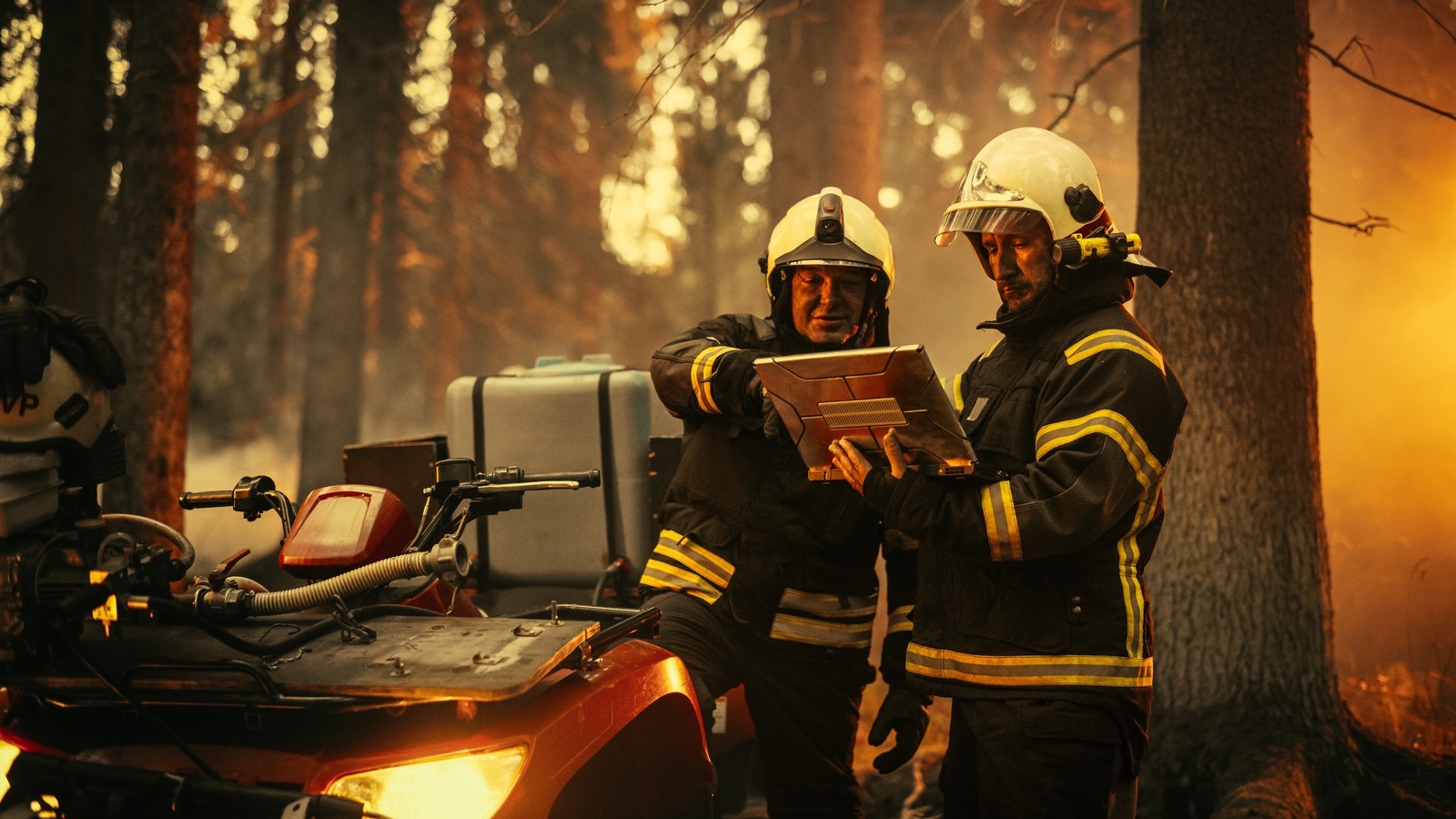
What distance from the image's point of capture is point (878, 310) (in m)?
4.30

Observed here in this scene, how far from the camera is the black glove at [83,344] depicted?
2547 millimetres

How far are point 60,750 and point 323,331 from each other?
456 inches

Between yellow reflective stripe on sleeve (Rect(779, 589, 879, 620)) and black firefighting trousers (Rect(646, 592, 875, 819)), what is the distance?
0.12 m

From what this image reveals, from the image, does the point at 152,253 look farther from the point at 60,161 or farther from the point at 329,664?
the point at 329,664

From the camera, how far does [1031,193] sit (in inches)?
126

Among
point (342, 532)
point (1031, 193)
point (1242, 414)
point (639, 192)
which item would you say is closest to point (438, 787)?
point (342, 532)

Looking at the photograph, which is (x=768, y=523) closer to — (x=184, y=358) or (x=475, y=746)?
(x=475, y=746)

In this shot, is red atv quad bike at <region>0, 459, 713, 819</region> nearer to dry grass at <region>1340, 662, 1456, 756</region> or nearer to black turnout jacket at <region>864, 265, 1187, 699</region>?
black turnout jacket at <region>864, 265, 1187, 699</region>

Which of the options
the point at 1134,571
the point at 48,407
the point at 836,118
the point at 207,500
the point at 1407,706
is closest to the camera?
the point at 48,407

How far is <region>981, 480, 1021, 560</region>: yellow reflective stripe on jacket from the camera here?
113 inches

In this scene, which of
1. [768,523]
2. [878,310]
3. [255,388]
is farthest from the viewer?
[255,388]

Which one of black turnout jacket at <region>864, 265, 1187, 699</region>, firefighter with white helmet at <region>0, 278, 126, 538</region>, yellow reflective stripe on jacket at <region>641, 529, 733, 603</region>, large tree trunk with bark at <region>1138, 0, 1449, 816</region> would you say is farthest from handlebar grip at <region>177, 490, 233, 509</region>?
large tree trunk with bark at <region>1138, 0, 1449, 816</region>

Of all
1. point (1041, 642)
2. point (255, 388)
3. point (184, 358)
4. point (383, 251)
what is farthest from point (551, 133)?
point (1041, 642)

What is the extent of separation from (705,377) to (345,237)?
10426 mm
